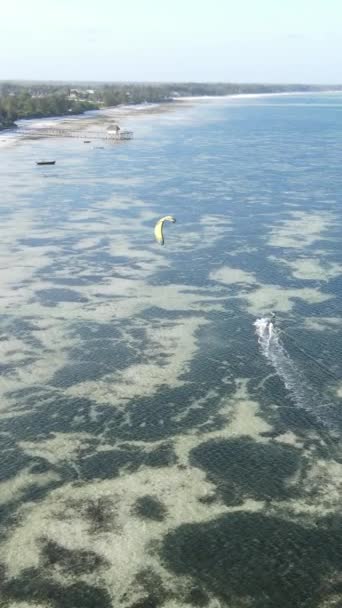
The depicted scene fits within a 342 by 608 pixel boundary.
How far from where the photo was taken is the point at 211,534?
21.3 meters

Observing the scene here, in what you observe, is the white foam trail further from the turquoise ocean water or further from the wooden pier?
the wooden pier

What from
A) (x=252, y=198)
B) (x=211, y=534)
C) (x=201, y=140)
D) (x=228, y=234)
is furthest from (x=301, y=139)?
(x=211, y=534)

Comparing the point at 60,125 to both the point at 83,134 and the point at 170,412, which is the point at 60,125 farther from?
the point at 170,412

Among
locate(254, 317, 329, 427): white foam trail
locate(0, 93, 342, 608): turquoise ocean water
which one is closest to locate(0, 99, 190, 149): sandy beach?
locate(0, 93, 342, 608): turquoise ocean water

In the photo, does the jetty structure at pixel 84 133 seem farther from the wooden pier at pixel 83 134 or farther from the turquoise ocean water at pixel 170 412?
the turquoise ocean water at pixel 170 412

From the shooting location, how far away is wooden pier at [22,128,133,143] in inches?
5098

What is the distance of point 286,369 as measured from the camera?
3181 centimetres

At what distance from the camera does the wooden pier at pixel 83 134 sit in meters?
130

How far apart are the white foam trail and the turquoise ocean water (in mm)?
106

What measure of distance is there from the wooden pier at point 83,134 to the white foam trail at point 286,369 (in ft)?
323

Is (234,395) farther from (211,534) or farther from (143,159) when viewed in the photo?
(143,159)

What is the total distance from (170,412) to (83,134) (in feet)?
396

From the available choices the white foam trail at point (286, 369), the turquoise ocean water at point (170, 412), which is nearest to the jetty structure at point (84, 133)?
the turquoise ocean water at point (170, 412)

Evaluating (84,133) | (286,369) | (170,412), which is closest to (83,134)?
(84,133)
